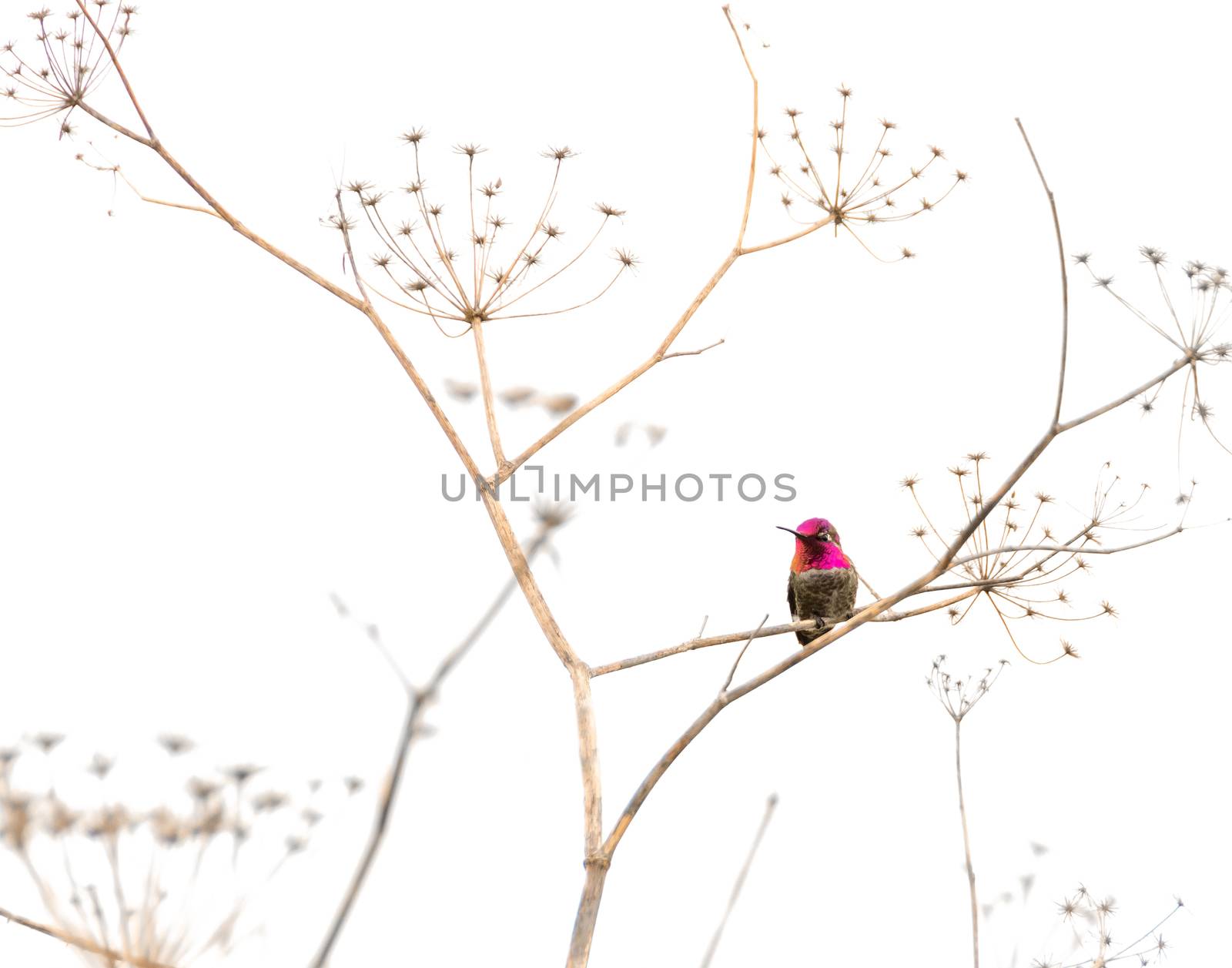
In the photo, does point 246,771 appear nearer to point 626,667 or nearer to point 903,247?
point 626,667

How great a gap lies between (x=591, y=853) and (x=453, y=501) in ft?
4.11

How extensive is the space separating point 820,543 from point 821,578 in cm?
14

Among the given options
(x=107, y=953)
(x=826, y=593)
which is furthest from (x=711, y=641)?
(x=107, y=953)

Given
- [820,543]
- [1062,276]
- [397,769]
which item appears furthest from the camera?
[820,543]

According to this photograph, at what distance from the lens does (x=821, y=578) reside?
4.98m

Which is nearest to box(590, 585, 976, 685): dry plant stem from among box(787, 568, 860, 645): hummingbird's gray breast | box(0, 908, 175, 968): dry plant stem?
box(787, 568, 860, 645): hummingbird's gray breast

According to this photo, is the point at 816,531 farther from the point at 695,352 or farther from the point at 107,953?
the point at 107,953

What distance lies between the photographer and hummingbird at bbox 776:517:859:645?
195 inches

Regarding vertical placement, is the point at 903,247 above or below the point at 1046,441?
above

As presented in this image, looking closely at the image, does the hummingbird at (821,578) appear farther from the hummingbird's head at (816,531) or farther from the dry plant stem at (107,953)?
the dry plant stem at (107,953)

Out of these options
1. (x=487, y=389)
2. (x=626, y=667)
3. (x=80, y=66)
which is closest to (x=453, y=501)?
(x=487, y=389)

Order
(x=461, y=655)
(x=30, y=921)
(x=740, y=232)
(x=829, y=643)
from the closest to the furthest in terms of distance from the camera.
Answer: (x=461, y=655)
(x=30, y=921)
(x=829, y=643)
(x=740, y=232)

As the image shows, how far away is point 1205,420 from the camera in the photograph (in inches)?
158

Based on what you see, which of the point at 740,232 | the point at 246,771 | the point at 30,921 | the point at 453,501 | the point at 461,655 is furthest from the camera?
the point at 740,232
